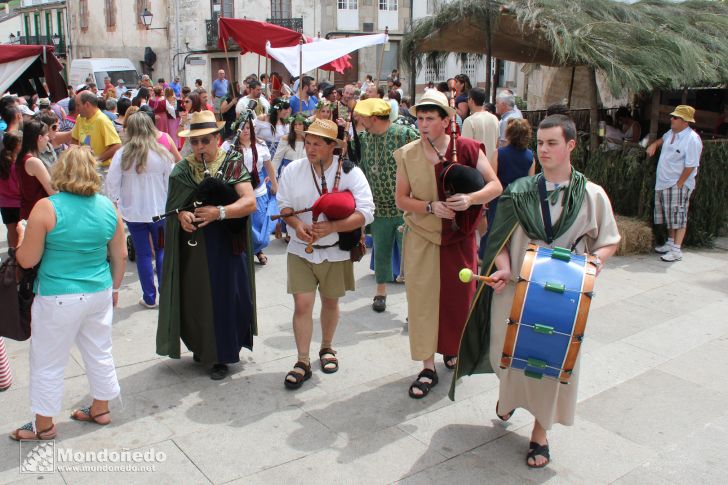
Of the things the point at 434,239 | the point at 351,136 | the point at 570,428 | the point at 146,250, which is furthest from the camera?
the point at 351,136

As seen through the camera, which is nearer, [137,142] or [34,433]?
[34,433]

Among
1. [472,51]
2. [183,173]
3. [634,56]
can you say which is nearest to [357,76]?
[472,51]

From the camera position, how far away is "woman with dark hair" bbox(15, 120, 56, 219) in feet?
19.1

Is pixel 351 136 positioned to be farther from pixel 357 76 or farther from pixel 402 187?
pixel 357 76

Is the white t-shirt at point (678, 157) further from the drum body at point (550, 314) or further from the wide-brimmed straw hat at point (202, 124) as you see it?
the wide-brimmed straw hat at point (202, 124)

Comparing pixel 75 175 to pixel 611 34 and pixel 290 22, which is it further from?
pixel 290 22

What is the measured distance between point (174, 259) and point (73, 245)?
3.38 ft

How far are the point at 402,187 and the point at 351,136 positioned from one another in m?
2.36

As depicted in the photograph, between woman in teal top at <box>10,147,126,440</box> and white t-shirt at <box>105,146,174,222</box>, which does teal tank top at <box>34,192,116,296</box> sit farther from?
white t-shirt at <box>105,146,174,222</box>

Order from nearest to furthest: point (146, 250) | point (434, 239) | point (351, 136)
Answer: point (434, 239) → point (146, 250) → point (351, 136)

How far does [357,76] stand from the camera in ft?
119

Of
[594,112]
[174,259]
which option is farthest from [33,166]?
[594,112]

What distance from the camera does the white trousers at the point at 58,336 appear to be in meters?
3.81

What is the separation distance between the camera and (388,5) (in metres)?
36.2
